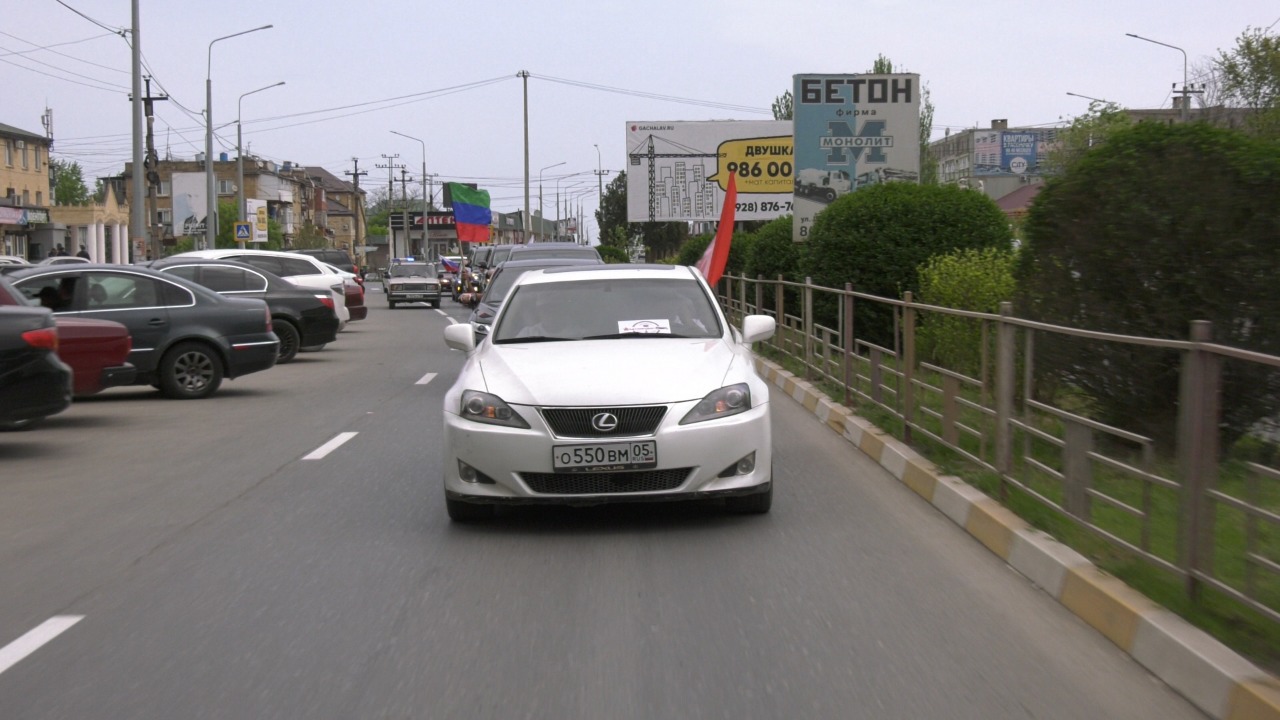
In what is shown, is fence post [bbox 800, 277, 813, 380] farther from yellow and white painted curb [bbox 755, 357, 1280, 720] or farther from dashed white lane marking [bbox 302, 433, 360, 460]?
yellow and white painted curb [bbox 755, 357, 1280, 720]

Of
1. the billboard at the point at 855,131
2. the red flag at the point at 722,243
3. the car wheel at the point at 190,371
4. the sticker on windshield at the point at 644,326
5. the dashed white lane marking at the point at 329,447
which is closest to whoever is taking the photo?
the sticker on windshield at the point at 644,326

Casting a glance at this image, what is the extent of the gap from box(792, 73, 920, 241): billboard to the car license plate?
52.7 ft

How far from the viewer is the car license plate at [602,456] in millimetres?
6953

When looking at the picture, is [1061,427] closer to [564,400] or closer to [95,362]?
[564,400]

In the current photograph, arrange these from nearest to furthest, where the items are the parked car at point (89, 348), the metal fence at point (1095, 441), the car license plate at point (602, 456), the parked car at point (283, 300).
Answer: the metal fence at point (1095, 441), the car license plate at point (602, 456), the parked car at point (89, 348), the parked car at point (283, 300)

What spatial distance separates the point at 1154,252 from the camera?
7.98 meters

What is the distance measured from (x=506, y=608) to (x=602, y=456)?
1.40m

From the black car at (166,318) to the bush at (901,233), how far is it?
701cm

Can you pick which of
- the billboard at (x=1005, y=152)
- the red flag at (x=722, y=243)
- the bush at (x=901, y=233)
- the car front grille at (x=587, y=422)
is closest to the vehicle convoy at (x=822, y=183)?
the red flag at (x=722, y=243)


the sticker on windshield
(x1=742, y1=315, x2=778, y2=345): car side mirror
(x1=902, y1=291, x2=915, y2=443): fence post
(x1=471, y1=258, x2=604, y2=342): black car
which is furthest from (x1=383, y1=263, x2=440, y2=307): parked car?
the sticker on windshield

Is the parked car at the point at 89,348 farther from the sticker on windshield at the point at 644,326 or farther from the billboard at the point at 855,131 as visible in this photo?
the billboard at the point at 855,131

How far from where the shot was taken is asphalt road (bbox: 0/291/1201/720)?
179 inches

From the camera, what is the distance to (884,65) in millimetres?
54938

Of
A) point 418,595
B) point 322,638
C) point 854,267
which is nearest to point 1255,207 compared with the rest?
point 418,595
